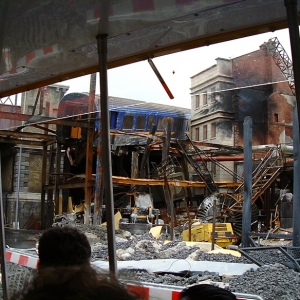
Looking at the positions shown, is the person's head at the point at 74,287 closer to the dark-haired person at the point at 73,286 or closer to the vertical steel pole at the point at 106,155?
the dark-haired person at the point at 73,286

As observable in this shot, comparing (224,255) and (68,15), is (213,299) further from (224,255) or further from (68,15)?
(224,255)

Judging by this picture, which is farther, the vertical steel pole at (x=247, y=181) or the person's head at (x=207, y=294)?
the vertical steel pole at (x=247, y=181)

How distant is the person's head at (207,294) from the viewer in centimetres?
124

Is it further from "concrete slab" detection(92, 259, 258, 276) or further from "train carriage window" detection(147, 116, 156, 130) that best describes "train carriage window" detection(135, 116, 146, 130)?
"concrete slab" detection(92, 259, 258, 276)

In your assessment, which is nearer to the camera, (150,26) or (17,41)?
(150,26)

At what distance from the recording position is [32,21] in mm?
2352

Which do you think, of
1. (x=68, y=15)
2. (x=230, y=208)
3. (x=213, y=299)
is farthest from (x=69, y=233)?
(x=230, y=208)

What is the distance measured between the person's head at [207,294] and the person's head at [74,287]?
0.33 metres

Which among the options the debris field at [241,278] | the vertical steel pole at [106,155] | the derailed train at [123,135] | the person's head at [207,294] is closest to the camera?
the person's head at [207,294]

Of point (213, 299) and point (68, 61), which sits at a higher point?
point (68, 61)

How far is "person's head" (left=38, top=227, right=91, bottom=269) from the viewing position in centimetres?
173

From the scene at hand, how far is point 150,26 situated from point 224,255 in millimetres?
7154

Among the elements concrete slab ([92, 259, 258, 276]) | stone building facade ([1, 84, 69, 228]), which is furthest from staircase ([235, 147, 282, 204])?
concrete slab ([92, 259, 258, 276])

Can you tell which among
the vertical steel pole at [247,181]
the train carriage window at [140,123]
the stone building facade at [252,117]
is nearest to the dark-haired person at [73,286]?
the vertical steel pole at [247,181]
